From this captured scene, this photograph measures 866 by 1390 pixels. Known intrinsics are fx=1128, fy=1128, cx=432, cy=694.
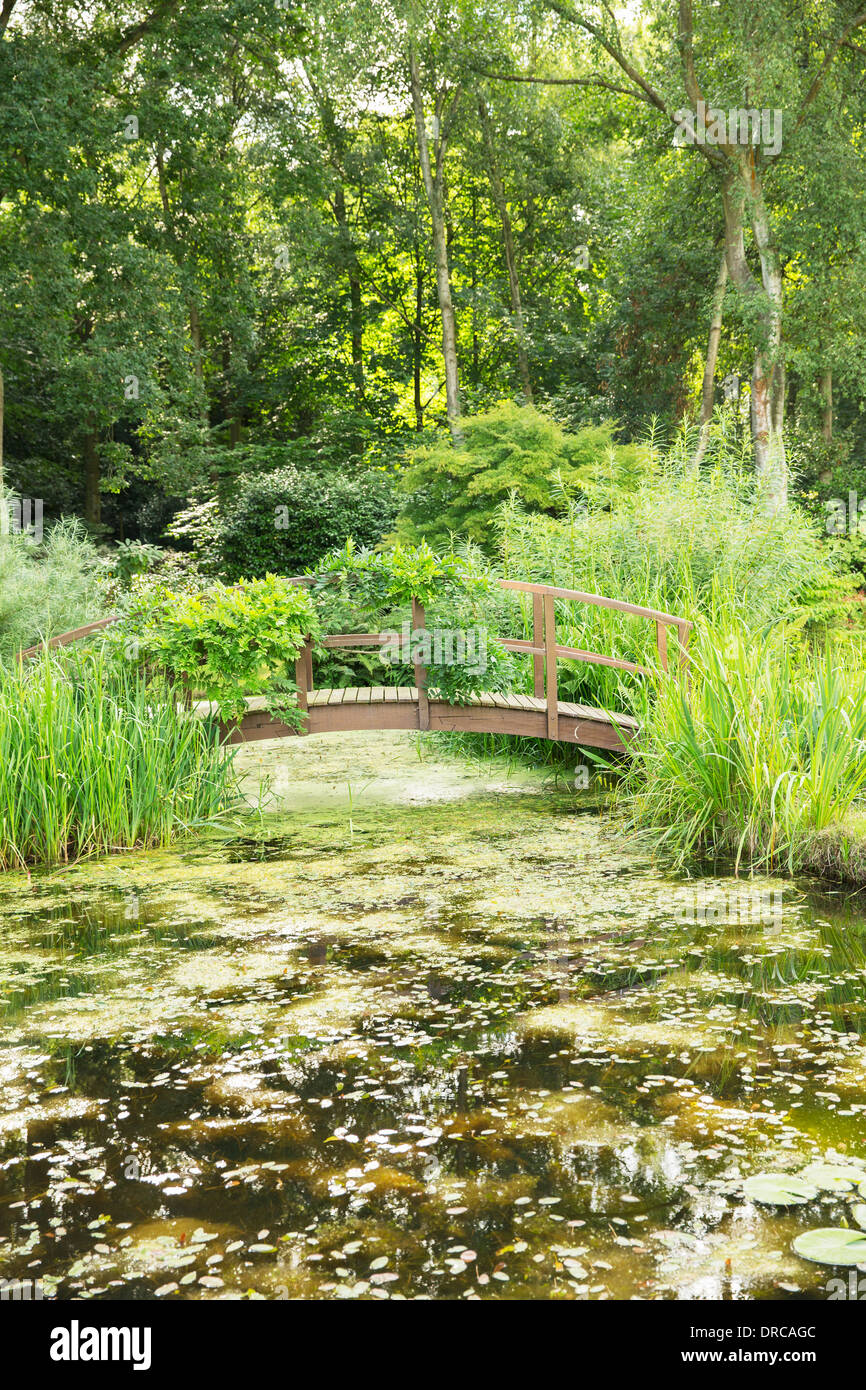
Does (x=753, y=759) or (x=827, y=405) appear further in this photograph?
(x=827, y=405)

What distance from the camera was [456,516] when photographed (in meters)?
10.7

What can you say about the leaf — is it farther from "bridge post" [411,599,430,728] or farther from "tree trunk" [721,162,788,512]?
"tree trunk" [721,162,788,512]

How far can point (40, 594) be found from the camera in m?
7.96

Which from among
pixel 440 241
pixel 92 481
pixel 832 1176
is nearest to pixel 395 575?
pixel 832 1176

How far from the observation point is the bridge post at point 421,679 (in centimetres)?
684

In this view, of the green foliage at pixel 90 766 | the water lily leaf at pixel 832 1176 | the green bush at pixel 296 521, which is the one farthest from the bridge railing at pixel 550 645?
the green bush at pixel 296 521

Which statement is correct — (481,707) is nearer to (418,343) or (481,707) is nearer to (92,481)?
(92,481)

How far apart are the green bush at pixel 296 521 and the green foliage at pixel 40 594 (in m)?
3.70

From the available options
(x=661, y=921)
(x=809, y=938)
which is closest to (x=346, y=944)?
(x=661, y=921)

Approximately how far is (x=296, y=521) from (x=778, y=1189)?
36.3 feet

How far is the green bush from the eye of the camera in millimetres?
12828

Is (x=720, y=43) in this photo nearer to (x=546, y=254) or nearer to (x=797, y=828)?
(x=546, y=254)

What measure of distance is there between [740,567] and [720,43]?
31.1 feet

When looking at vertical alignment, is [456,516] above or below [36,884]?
above
